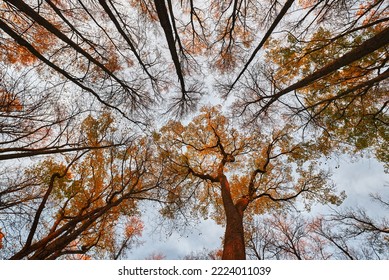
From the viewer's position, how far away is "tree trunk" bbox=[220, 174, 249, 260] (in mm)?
4557

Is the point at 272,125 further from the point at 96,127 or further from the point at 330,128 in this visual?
the point at 96,127

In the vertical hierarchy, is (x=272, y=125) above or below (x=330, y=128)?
above

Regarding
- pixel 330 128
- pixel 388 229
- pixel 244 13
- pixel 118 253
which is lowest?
pixel 118 253

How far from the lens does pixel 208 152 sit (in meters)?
10.1

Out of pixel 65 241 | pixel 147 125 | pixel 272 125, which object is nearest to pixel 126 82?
pixel 147 125

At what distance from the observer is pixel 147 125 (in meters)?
6.04

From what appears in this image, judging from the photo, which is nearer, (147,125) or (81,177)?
(147,125)

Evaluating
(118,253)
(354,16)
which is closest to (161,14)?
(354,16)

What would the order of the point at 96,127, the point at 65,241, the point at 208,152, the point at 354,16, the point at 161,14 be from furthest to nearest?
the point at 208,152 < the point at 96,127 < the point at 354,16 < the point at 65,241 < the point at 161,14

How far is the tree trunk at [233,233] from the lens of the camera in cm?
456

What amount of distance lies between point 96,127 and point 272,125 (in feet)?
21.2

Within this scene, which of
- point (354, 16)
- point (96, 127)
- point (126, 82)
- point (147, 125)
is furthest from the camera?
point (96, 127)

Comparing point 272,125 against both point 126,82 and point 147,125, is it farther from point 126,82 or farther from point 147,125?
point 126,82

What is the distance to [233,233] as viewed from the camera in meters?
5.24
